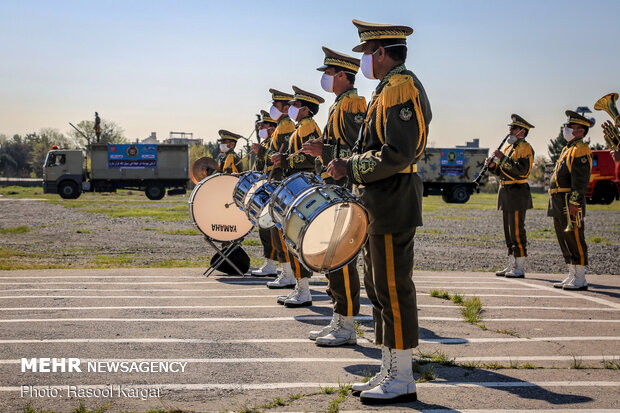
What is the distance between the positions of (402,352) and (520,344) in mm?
2006

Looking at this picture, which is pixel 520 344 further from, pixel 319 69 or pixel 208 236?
pixel 208 236

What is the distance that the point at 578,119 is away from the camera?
9.67 m

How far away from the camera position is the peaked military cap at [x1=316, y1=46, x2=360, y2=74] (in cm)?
639

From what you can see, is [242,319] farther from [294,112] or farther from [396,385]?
[396,385]

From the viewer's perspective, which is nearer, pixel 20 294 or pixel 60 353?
pixel 60 353

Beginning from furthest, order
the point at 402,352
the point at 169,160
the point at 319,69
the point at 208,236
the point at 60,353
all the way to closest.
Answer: the point at 169,160 → the point at 208,236 → the point at 319,69 → the point at 60,353 → the point at 402,352

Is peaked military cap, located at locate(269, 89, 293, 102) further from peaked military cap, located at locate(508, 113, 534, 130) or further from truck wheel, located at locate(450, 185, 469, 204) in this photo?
truck wheel, located at locate(450, 185, 469, 204)

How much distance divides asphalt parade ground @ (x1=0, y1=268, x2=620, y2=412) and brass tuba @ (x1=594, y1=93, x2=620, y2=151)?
1966 millimetres

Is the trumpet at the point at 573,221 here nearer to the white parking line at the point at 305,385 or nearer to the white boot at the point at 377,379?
the white parking line at the point at 305,385

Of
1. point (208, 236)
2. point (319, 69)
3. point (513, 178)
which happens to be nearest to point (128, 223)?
point (208, 236)

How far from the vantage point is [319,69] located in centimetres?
659

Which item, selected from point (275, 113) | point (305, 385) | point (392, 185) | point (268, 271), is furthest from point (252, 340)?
point (268, 271)

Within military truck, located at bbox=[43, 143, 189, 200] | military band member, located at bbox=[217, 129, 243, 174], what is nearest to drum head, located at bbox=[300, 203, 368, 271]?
military band member, located at bbox=[217, 129, 243, 174]

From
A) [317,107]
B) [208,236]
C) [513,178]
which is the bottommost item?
[208,236]
